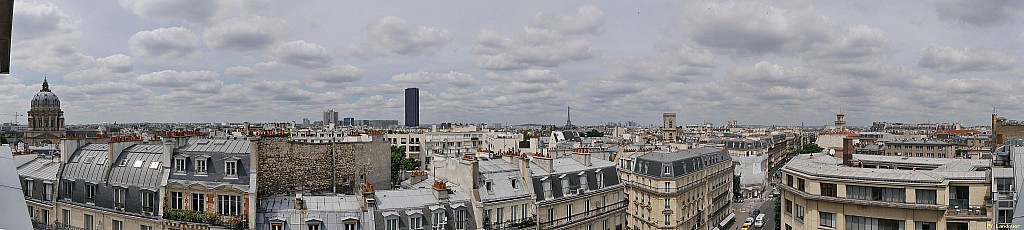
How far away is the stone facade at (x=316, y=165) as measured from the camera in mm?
29625

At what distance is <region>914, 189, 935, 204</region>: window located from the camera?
2839cm

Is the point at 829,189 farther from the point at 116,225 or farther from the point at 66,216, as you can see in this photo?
the point at 66,216

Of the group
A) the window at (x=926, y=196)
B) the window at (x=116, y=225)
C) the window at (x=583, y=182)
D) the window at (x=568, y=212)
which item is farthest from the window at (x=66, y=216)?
the window at (x=926, y=196)

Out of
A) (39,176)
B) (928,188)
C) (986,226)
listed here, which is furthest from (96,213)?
(986,226)

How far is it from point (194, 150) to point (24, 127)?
85.4 m

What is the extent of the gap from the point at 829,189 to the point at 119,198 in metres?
31.7

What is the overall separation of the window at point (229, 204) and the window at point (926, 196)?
28838 mm

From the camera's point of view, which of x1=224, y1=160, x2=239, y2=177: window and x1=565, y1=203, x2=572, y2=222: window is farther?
x1=565, y1=203, x2=572, y2=222: window

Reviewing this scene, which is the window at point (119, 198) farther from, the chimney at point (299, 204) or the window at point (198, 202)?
the chimney at point (299, 204)

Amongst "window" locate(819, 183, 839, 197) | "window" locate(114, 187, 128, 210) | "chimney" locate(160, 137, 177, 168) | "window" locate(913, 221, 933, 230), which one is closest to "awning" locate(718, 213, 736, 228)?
"window" locate(819, 183, 839, 197)

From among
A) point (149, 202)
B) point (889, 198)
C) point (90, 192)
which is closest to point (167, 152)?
point (149, 202)

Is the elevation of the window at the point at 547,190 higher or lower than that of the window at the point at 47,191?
lower

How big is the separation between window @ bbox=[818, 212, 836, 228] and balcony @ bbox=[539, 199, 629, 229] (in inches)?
476

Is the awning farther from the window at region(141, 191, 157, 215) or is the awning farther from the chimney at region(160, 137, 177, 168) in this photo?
the window at region(141, 191, 157, 215)
